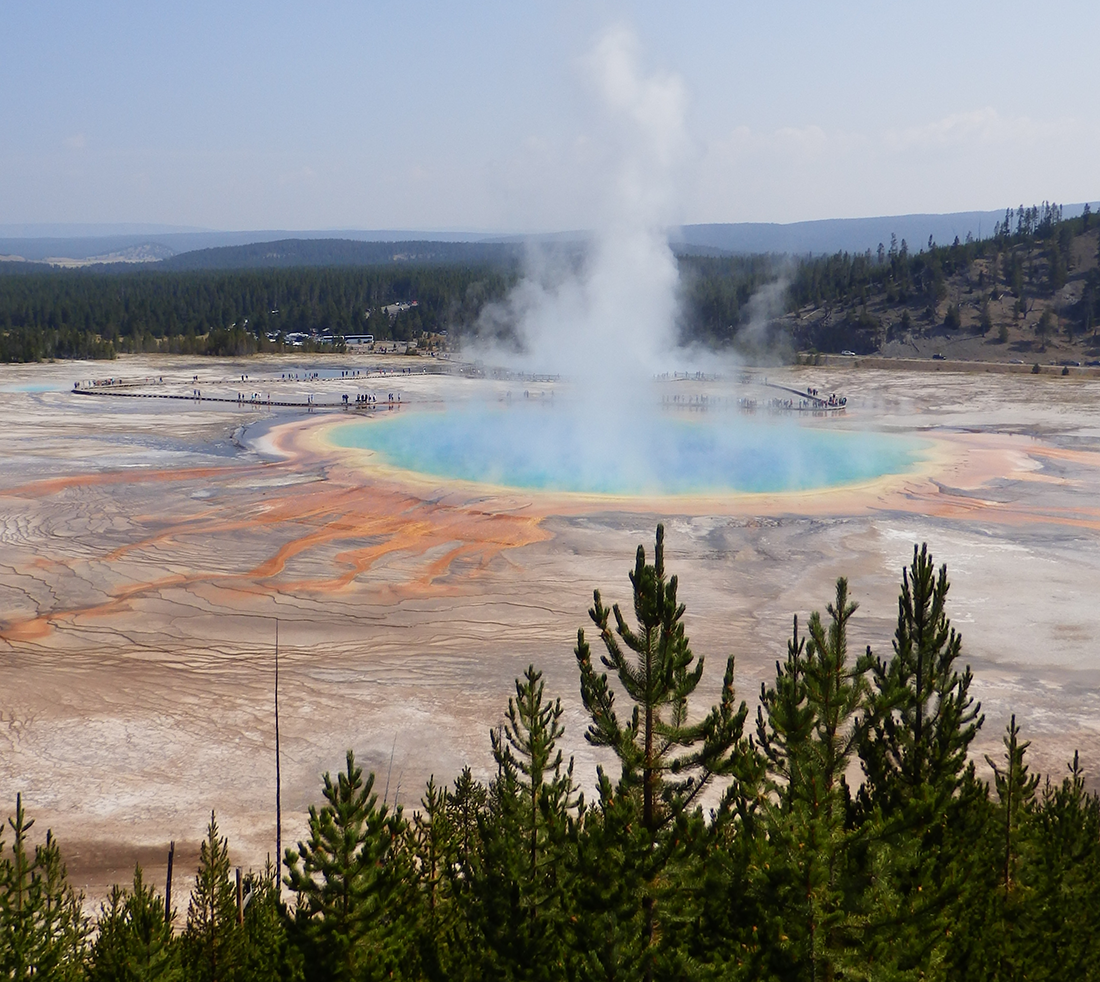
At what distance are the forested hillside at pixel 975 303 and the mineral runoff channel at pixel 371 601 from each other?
50.3 metres

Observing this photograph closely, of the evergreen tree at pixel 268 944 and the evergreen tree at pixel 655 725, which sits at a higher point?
the evergreen tree at pixel 655 725

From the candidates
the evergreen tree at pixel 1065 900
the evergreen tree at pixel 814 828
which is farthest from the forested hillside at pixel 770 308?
the evergreen tree at pixel 814 828

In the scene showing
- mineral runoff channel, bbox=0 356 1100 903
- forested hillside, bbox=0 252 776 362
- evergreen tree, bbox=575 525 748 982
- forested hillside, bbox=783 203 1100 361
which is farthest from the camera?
forested hillside, bbox=0 252 776 362

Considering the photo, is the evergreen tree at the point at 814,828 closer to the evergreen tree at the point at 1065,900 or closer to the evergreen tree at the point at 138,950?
the evergreen tree at the point at 1065,900

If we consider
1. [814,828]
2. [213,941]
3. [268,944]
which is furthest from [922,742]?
[213,941]

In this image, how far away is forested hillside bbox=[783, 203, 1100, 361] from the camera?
93.4 meters

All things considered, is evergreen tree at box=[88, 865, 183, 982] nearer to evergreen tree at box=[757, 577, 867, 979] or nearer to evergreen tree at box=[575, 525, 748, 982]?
evergreen tree at box=[575, 525, 748, 982]

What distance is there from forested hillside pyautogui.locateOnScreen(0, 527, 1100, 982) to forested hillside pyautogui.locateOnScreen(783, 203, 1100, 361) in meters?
87.3

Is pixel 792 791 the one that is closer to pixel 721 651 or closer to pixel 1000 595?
pixel 721 651

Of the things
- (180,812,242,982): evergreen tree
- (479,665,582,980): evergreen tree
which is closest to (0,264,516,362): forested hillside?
(180,812,242,982): evergreen tree

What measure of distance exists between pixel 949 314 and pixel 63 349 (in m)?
83.7

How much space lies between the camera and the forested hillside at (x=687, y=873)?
8227mm

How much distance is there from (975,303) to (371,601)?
9119 centimetres

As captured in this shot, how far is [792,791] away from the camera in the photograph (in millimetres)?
8906
